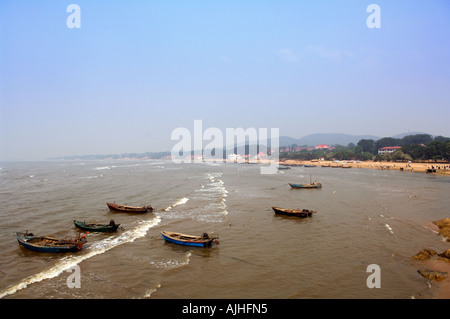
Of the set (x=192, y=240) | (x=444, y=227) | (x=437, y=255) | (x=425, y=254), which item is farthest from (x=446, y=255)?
(x=192, y=240)

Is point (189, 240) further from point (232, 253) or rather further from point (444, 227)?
point (444, 227)

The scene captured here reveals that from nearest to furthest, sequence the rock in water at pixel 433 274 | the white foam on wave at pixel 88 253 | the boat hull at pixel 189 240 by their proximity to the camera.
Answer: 1. the rock in water at pixel 433 274
2. the white foam on wave at pixel 88 253
3. the boat hull at pixel 189 240

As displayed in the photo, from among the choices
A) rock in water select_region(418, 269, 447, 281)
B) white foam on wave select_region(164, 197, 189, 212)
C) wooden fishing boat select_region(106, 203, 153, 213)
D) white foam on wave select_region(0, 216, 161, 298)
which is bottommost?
white foam on wave select_region(0, 216, 161, 298)

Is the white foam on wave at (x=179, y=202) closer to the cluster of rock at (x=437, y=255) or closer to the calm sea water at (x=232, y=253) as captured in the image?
the calm sea water at (x=232, y=253)

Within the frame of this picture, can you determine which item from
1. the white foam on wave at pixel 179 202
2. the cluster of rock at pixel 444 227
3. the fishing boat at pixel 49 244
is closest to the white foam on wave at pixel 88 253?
the fishing boat at pixel 49 244

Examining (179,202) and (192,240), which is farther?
(179,202)

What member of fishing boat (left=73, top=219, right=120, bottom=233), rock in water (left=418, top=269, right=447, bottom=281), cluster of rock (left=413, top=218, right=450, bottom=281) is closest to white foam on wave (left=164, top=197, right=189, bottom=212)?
fishing boat (left=73, top=219, right=120, bottom=233)

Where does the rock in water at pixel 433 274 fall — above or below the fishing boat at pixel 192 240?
below

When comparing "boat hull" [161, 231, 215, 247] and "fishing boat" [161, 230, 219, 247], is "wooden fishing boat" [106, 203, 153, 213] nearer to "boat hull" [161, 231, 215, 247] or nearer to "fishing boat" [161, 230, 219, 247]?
"fishing boat" [161, 230, 219, 247]
